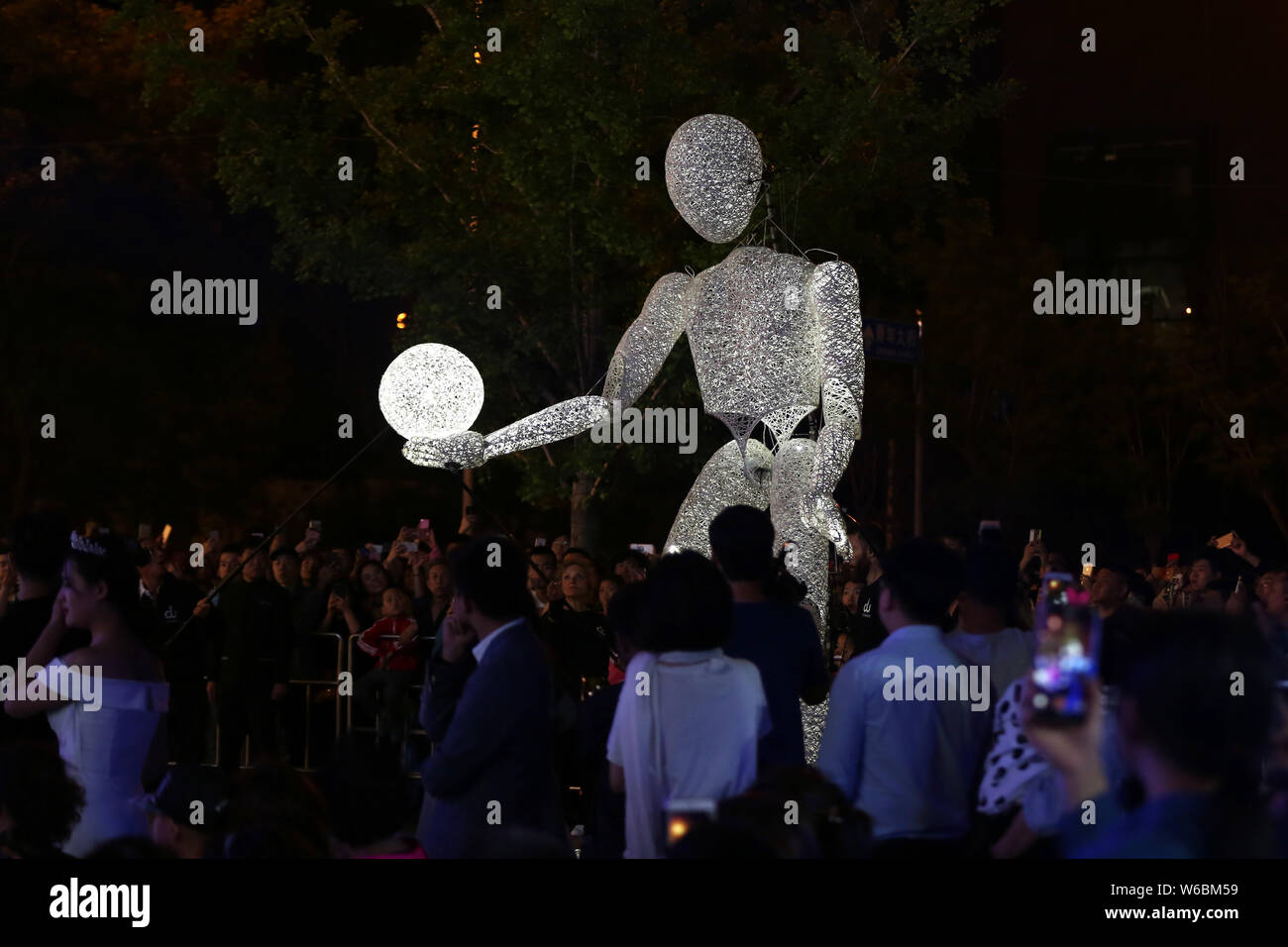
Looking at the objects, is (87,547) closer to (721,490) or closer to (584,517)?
(721,490)

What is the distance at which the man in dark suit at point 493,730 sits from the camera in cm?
397

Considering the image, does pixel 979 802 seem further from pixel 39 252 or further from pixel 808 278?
pixel 39 252

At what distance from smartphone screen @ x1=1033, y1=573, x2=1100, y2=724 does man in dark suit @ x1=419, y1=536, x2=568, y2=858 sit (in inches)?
72.3

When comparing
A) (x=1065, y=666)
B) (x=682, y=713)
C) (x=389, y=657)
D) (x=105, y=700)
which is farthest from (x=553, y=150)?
(x=1065, y=666)

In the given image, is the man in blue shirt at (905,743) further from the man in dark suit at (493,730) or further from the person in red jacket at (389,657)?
the person in red jacket at (389,657)

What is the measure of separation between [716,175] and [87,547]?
278 cm

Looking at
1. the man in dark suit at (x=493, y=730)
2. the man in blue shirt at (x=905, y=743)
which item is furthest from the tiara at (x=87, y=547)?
the man in blue shirt at (x=905, y=743)

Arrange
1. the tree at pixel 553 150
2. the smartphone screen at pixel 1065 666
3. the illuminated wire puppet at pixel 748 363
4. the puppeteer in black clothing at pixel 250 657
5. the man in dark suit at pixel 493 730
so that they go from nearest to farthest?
the smartphone screen at pixel 1065 666 → the man in dark suit at pixel 493 730 → the illuminated wire puppet at pixel 748 363 → the puppeteer in black clothing at pixel 250 657 → the tree at pixel 553 150

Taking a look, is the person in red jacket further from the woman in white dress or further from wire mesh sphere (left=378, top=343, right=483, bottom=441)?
the woman in white dress

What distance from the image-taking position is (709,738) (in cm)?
368

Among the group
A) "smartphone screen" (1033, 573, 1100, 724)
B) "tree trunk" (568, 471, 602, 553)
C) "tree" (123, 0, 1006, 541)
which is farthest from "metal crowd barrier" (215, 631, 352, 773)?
"smartphone screen" (1033, 573, 1100, 724)

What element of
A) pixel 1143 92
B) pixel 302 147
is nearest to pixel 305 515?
pixel 302 147
